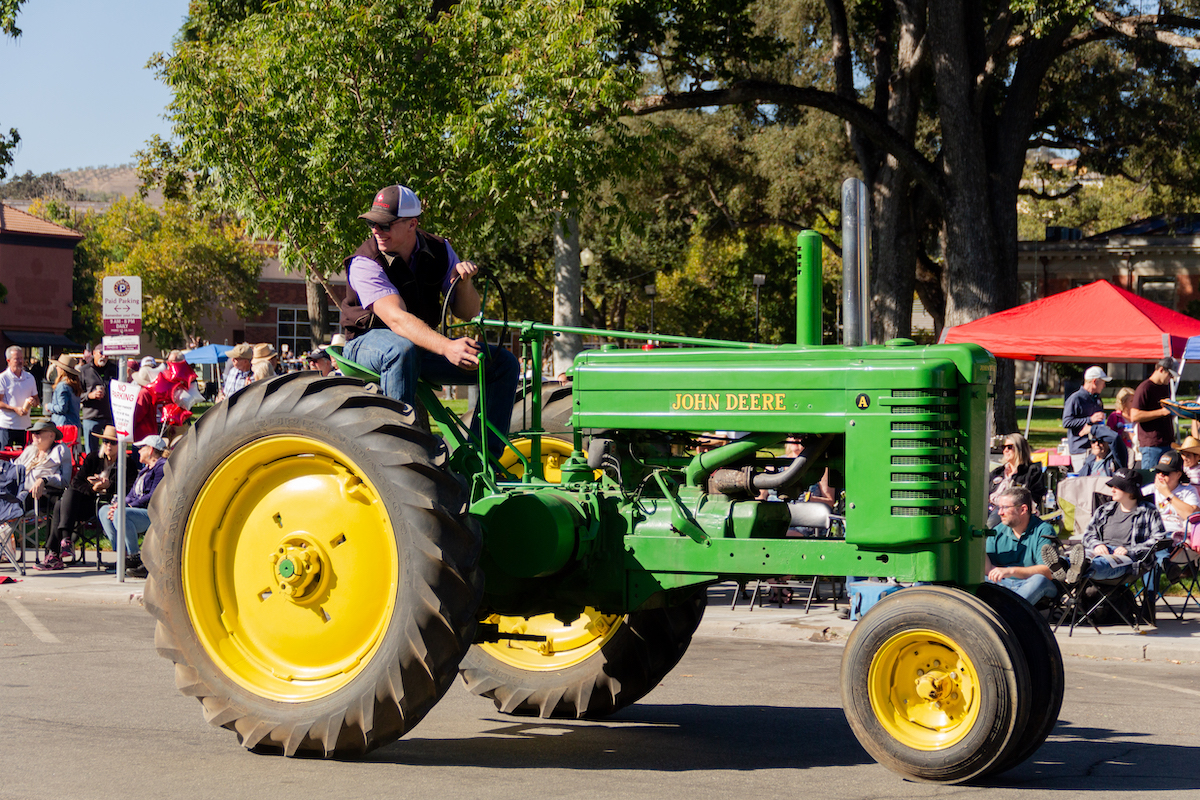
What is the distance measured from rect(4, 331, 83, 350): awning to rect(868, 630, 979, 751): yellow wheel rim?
67746mm

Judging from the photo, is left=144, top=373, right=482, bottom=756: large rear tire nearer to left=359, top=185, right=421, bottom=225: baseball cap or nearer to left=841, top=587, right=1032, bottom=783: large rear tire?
left=359, top=185, right=421, bottom=225: baseball cap

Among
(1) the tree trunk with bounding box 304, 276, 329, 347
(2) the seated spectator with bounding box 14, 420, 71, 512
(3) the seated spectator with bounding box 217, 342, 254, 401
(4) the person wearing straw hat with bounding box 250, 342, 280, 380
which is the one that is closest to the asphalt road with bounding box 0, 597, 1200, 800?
(2) the seated spectator with bounding box 14, 420, 71, 512

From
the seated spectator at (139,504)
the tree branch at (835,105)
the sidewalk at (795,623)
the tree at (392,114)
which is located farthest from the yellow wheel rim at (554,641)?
the tree branch at (835,105)

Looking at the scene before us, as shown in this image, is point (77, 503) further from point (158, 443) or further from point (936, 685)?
point (936, 685)

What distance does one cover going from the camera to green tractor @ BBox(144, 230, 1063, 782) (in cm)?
500

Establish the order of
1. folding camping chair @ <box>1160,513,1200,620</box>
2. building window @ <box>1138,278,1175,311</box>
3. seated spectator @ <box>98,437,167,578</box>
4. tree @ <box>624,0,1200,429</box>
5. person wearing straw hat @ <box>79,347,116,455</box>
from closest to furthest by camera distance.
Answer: folding camping chair @ <box>1160,513,1200,620</box>, seated spectator @ <box>98,437,167,578</box>, person wearing straw hat @ <box>79,347,116,455</box>, tree @ <box>624,0,1200,429</box>, building window @ <box>1138,278,1175,311</box>

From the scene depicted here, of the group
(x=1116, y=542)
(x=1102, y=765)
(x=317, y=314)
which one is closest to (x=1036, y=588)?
(x=1116, y=542)

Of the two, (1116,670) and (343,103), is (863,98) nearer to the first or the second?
(343,103)

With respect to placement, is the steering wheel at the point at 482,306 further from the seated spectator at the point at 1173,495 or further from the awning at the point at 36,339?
the awning at the point at 36,339

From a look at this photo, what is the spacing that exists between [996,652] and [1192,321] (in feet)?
48.6

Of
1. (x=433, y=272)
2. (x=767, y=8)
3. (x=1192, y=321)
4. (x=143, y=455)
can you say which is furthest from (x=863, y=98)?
(x=433, y=272)

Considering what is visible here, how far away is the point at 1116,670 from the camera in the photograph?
28.3 feet

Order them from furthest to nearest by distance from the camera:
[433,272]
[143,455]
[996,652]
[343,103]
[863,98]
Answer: [863,98]
[343,103]
[143,455]
[433,272]
[996,652]

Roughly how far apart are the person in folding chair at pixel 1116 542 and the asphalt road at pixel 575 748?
4.97 feet
